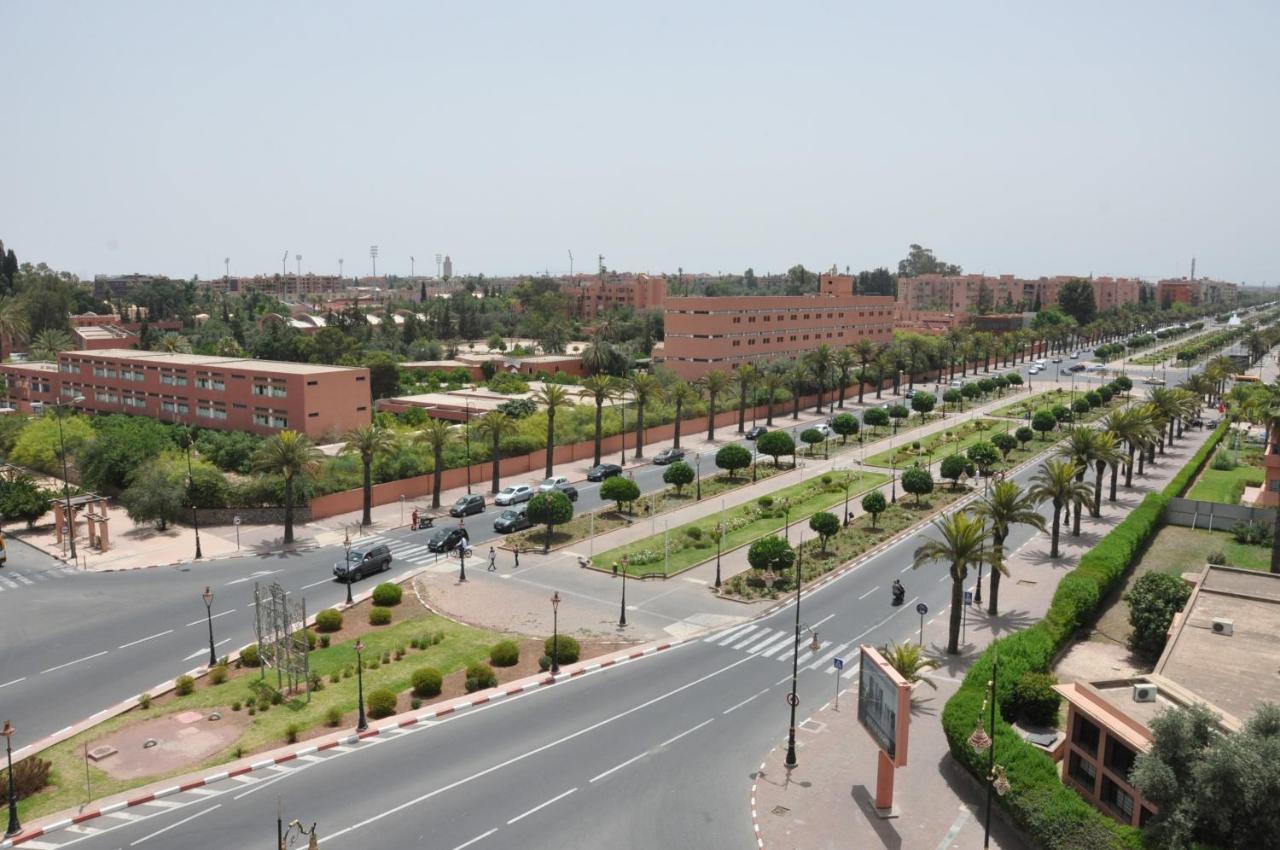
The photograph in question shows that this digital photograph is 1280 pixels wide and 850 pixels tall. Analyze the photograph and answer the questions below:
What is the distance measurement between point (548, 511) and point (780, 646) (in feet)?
54.9

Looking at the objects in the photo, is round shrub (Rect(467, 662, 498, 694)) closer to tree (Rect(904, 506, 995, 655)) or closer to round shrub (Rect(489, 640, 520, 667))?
round shrub (Rect(489, 640, 520, 667))

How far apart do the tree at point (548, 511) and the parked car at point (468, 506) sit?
7423 millimetres

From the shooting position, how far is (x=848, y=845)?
2167cm

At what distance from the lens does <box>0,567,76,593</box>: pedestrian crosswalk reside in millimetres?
43156

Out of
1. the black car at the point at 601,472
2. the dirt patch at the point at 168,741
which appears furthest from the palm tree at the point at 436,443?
the dirt patch at the point at 168,741

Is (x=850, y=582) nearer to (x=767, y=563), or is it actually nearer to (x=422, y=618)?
(x=767, y=563)

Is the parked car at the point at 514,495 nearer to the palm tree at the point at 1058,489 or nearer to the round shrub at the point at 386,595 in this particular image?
the round shrub at the point at 386,595

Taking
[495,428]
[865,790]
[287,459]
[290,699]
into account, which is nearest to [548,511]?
[495,428]

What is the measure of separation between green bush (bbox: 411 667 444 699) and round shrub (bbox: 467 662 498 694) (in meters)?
1.04

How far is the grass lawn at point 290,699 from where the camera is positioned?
2462 centimetres

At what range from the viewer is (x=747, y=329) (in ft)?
349

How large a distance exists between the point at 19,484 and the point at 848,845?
52820 millimetres

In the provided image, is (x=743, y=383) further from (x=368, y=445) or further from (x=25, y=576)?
(x=25, y=576)

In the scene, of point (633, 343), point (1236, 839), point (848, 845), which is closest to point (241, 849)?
point (848, 845)
